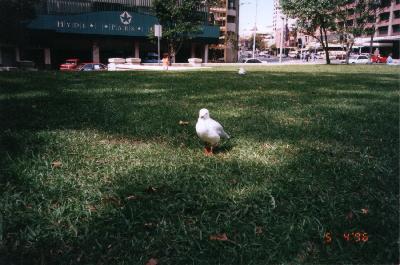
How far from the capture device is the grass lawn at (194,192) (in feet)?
7.93

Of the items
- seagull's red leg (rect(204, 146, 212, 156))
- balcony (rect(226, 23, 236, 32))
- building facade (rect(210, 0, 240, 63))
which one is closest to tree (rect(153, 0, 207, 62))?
seagull's red leg (rect(204, 146, 212, 156))

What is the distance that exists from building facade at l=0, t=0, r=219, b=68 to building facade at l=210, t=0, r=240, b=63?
15.3 metres

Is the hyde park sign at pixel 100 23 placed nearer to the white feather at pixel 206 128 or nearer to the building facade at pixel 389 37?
the white feather at pixel 206 128

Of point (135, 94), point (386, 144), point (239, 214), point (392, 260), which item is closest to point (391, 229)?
point (392, 260)

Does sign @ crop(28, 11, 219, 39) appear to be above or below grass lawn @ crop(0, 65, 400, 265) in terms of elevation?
above

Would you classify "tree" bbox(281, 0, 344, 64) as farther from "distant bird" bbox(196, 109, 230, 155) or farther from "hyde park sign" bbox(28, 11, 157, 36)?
"distant bird" bbox(196, 109, 230, 155)

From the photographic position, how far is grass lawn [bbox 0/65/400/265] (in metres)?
2.42

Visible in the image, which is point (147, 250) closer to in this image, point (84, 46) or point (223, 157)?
point (223, 157)

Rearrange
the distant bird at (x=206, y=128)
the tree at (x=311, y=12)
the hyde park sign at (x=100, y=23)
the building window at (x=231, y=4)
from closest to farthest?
the distant bird at (x=206, y=128), the tree at (x=311, y=12), the hyde park sign at (x=100, y=23), the building window at (x=231, y=4)

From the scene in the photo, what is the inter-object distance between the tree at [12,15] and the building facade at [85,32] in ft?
26.0

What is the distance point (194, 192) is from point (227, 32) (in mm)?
70381

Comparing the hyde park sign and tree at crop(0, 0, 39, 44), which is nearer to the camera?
tree at crop(0, 0, 39, 44)

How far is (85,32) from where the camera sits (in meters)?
44.2

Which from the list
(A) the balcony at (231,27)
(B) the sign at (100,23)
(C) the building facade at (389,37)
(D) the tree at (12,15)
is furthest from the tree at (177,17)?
(C) the building facade at (389,37)
